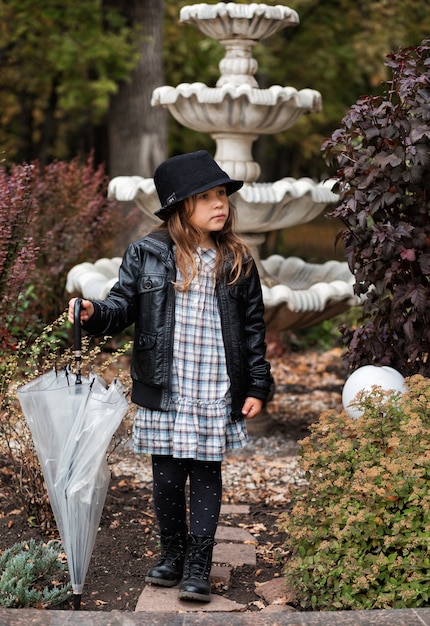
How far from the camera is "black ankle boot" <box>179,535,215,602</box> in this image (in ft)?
11.6

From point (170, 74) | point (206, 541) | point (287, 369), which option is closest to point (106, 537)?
point (206, 541)

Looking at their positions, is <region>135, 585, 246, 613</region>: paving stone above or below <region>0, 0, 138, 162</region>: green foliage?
below

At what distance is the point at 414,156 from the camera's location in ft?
13.9

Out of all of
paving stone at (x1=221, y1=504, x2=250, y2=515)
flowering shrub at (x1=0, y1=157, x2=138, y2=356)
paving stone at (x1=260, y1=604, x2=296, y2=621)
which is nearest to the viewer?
paving stone at (x1=260, y1=604, x2=296, y2=621)

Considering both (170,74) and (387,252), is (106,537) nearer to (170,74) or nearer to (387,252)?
(387,252)

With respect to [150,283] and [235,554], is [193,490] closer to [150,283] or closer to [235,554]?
[235,554]

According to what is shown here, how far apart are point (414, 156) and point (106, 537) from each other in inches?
85.6

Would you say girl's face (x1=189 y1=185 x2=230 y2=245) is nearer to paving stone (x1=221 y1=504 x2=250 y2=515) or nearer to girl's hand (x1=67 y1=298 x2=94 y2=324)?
girl's hand (x1=67 y1=298 x2=94 y2=324)

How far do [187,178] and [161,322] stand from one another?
56 cm

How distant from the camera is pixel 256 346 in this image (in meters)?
3.69

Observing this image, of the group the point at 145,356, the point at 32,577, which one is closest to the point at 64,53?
the point at 145,356

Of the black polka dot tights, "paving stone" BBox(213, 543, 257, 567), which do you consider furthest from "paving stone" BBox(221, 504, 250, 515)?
the black polka dot tights

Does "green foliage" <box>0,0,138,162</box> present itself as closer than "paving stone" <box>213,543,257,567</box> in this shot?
No

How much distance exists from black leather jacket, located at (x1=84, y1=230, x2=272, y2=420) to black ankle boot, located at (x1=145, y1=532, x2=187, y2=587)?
22.3 inches
